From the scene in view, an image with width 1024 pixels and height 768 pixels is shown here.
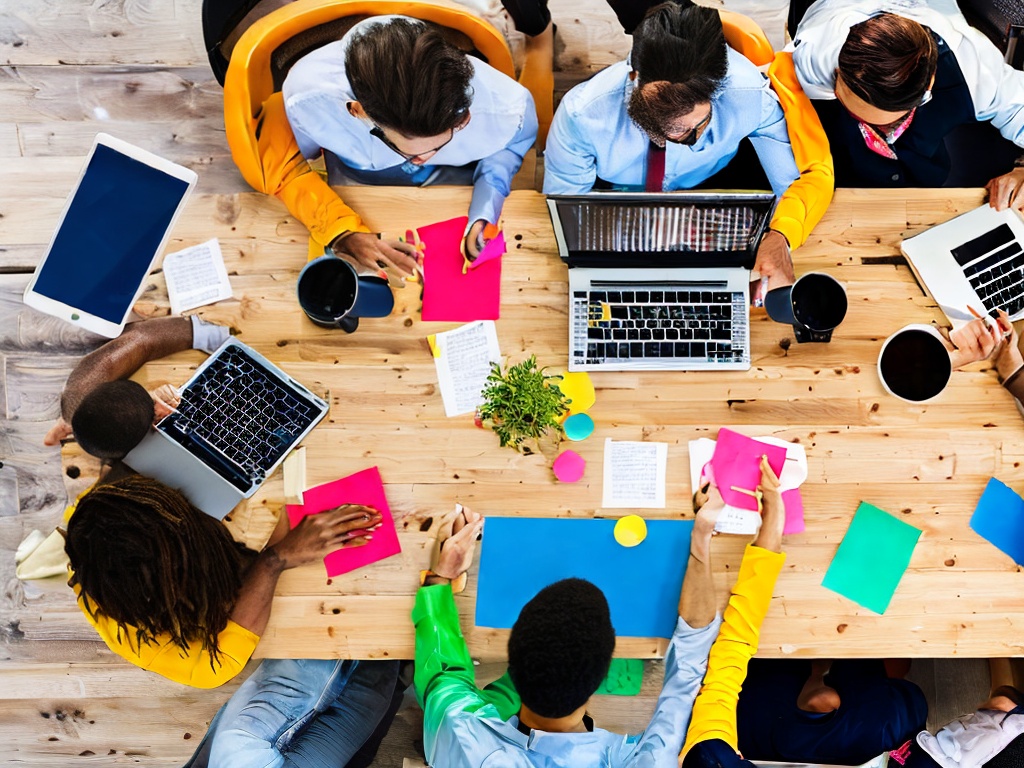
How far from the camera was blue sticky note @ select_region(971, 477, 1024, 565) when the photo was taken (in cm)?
170

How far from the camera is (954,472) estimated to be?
1.73 m

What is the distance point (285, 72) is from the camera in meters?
1.98

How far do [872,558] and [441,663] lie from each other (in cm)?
93

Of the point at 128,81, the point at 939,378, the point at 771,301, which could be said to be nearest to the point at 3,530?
the point at 128,81

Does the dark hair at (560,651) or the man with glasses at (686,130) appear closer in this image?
the dark hair at (560,651)

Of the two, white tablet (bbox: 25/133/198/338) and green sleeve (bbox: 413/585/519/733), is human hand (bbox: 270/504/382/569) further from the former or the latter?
white tablet (bbox: 25/133/198/338)

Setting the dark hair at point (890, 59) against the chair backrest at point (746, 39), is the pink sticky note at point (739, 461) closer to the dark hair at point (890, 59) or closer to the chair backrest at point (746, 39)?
the dark hair at point (890, 59)

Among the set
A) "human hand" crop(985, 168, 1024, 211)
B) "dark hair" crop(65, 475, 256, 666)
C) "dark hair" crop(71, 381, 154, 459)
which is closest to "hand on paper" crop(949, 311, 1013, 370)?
"human hand" crop(985, 168, 1024, 211)

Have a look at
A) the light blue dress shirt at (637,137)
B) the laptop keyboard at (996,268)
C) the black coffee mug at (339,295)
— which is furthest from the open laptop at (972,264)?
the black coffee mug at (339,295)

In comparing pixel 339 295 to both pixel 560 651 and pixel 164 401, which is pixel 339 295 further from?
pixel 560 651

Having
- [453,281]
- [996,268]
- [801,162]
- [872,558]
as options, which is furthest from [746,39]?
[872,558]

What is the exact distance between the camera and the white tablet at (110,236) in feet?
6.08

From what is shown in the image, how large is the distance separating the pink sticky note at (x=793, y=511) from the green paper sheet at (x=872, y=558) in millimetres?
100

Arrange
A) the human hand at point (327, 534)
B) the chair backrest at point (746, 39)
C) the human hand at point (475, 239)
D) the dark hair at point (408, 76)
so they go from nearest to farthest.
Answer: the dark hair at point (408, 76), the human hand at point (327, 534), the human hand at point (475, 239), the chair backrest at point (746, 39)
